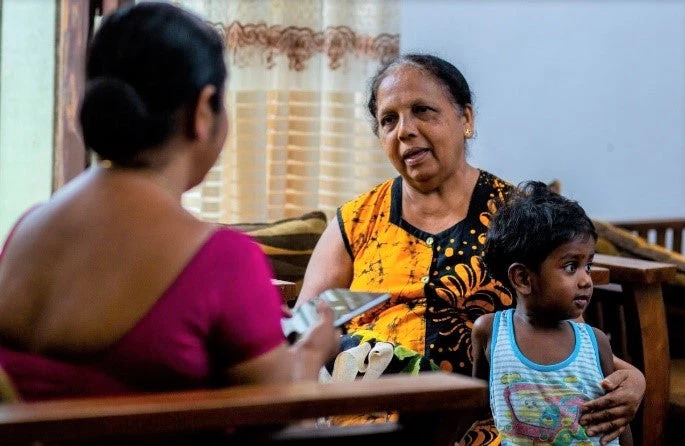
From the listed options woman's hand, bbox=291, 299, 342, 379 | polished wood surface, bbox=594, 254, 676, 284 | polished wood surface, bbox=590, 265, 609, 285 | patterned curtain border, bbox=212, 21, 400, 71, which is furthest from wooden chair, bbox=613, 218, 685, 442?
woman's hand, bbox=291, 299, 342, 379

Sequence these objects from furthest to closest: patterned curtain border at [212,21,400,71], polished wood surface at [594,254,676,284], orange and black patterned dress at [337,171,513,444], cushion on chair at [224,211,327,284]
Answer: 1. patterned curtain border at [212,21,400,71]
2. cushion on chair at [224,211,327,284]
3. polished wood surface at [594,254,676,284]
4. orange and black patterned dress at [337,171,513,444]

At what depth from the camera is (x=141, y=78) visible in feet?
4.12

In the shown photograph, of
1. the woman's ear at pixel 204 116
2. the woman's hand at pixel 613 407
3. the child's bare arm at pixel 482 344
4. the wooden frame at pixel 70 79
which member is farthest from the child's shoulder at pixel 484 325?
the wooden frame at pixel 70 79

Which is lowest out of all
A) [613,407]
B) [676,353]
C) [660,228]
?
[676,353]

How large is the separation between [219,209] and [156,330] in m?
1.90

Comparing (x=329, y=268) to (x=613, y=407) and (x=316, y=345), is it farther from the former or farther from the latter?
(x=316, y=345)

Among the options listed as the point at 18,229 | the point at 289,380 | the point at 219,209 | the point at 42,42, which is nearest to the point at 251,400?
the point at 289,380

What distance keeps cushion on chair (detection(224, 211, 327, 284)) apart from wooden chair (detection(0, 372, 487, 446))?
5.10ft

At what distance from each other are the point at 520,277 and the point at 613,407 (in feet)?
0.98

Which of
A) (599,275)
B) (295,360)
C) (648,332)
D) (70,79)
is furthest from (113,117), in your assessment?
(70,79)

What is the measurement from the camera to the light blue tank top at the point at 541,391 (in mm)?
2031

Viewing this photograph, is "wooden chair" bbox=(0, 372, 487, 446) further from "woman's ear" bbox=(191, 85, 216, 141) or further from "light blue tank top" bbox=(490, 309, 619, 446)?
"light blue tank top" bbox=(490, 309, 619, 446)

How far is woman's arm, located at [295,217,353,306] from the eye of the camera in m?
2.43

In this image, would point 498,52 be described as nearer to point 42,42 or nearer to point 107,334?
point 42,42
